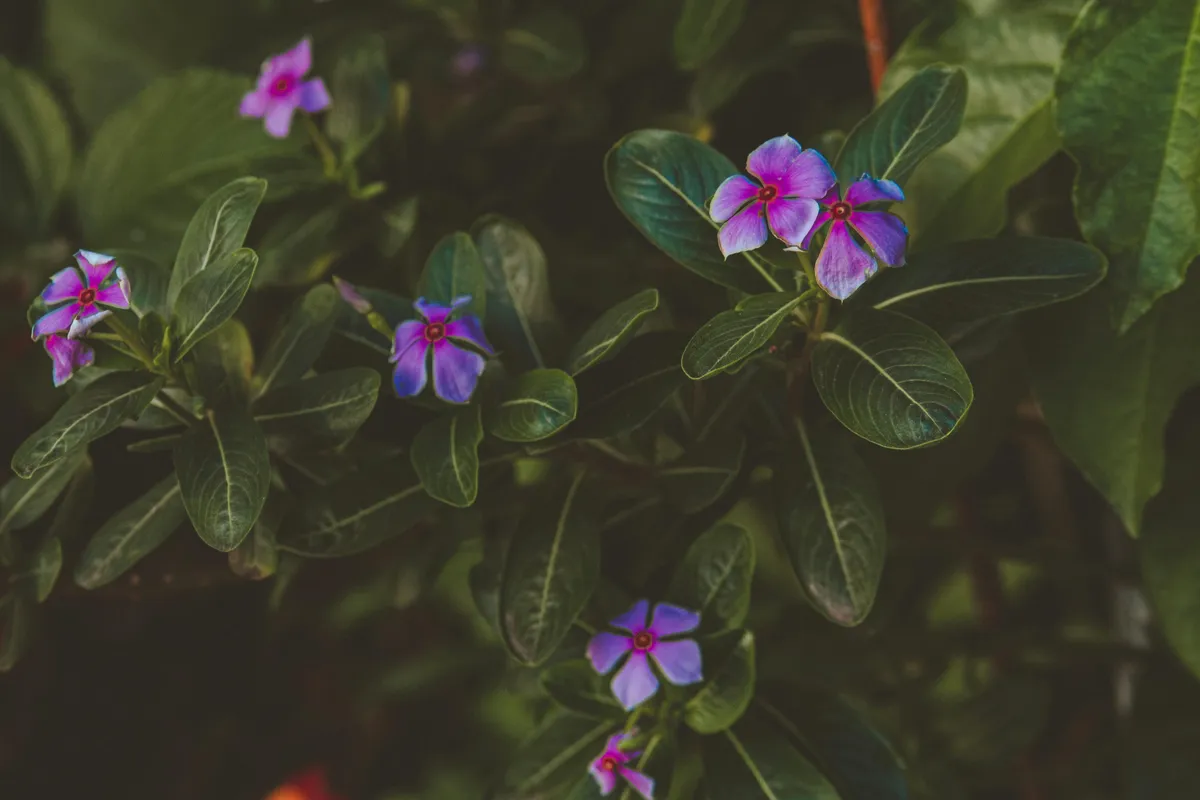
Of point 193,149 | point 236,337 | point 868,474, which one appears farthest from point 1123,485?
point 193,149

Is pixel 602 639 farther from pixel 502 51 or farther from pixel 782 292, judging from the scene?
pixel 502 51

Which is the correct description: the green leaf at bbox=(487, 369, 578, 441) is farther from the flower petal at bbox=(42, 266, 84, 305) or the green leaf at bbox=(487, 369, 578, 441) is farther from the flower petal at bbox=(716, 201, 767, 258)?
the flower petal at bbox=(42, 266, 84, 305)

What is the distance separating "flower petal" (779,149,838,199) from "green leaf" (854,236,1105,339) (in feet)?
0.39

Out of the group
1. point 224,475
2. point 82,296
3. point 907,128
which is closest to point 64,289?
point 82,296

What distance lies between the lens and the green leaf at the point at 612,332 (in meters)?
0.57

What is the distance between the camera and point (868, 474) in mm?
644

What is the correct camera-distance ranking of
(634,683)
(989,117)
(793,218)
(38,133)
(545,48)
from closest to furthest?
(793,218), (634,683), (989,117), (545,48), (38,133)

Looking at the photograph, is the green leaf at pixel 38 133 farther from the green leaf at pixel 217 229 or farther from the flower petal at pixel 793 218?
the flower petal at pixel 793 218

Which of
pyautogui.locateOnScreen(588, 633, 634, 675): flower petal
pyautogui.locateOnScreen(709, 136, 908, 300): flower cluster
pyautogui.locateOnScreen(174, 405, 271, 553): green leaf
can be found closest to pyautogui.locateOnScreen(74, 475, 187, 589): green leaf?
pyautogui.locateOnScreen(174, 405, 271, 553): green leaf

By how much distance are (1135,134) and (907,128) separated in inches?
5.8

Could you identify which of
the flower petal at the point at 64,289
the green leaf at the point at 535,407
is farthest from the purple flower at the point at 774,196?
the flower petal at the point at 64,289

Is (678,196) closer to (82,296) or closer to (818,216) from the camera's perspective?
(818,216)

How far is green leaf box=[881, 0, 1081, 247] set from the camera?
0.70 meters

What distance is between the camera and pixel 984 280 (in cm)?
60
